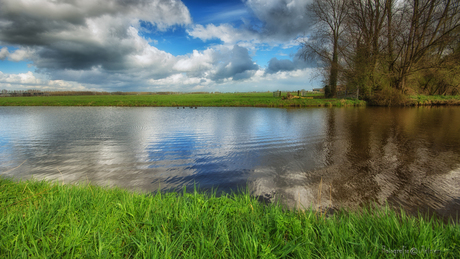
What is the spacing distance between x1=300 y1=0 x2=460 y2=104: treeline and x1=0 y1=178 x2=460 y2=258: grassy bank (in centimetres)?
2941

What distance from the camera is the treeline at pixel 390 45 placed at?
23.8 metres

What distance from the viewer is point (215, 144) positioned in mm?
8930

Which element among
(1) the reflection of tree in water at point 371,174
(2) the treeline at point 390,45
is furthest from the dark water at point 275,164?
(2) the treeline at point 390,45

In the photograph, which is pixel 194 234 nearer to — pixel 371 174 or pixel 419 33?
pixel 371 174

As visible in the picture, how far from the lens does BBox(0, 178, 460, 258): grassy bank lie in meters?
2.21

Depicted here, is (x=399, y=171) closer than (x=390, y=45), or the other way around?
(x=399, y=171)

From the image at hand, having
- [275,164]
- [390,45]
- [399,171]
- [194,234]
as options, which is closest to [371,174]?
[399,171]

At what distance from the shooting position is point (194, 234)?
2525mm

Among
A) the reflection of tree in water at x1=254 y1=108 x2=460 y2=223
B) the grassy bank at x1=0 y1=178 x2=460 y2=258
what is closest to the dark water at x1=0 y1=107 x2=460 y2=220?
the reflection of tree in water at x1=254 y1=108 x2=460 y2=223

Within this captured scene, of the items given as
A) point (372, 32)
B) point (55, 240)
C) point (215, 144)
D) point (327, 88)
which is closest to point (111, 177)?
point (55, 240)

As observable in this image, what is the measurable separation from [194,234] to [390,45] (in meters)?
33.0

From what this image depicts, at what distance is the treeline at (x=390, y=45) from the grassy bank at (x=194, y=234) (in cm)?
2941

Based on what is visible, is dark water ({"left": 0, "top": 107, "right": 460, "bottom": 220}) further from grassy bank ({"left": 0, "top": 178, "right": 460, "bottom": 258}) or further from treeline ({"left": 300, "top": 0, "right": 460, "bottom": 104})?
treeline ({"left": 300, "top": 0, "right": 460, "bottom": 104})

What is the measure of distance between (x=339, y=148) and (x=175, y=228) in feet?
24.2
